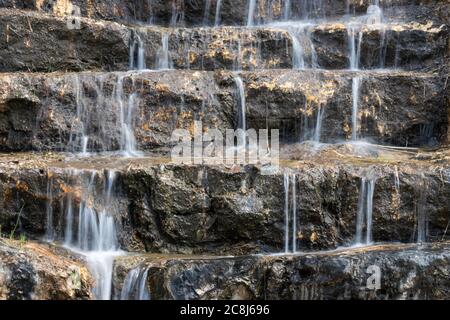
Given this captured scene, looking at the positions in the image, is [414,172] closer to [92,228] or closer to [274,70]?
[274,70]

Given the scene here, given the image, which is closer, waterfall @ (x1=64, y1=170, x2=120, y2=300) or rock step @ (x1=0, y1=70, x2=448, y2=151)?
waterfall @ (x1=64, y1=170, x2=120, y2=300)

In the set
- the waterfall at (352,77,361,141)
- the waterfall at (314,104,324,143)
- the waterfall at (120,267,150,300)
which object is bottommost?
the waterfall at (120,267,150,300)

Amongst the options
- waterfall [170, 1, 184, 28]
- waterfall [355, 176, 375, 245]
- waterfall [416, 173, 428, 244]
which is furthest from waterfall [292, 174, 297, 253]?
Answer: waterfall [170, 1, 184, 28]

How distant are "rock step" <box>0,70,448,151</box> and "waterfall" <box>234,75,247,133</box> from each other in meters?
0.04

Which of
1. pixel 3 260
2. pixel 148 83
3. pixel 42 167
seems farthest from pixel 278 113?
pixel 3 260

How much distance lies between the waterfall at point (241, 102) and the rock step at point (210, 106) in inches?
1.7

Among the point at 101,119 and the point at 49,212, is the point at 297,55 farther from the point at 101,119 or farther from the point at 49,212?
the point at 49,212

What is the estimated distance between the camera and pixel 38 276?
237 inches

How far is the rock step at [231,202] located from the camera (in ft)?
23.5

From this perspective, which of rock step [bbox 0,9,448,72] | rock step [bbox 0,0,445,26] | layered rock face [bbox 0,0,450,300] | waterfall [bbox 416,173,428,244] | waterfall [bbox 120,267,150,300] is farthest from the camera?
rock step [bbox 0,0,445,26]

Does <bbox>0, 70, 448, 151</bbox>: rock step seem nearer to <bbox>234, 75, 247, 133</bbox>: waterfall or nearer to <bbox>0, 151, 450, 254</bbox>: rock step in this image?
<bbox>234, 75, 247, 133</bbox>: waterfall

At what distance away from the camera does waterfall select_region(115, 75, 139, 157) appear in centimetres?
873
